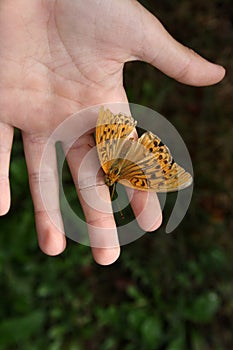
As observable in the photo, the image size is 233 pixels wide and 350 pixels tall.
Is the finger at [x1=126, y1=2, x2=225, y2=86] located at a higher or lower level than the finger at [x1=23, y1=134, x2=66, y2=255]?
higher

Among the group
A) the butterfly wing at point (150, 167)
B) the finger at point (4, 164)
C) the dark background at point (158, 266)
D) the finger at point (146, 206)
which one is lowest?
the dark background at point (158, 266)

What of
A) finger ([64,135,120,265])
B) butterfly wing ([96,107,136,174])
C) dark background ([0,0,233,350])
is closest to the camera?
butterfly wing ([96,107,136,174])

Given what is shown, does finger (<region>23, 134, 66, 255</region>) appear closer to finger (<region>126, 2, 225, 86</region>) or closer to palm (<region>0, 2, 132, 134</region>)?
palm (<region>0, 2, 132, 134</region>)

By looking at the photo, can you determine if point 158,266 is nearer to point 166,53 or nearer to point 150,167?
point 150,167

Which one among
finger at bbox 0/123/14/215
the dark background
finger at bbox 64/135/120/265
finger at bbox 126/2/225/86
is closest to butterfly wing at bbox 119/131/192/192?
finger at bbox 64/135/120/265

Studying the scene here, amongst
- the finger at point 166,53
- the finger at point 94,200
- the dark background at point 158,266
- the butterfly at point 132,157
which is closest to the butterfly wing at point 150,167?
the butterfly at point 132,157

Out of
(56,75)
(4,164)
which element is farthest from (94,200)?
(56,75)

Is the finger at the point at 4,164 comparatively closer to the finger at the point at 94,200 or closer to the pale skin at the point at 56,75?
the pale skin at the point at 56,75

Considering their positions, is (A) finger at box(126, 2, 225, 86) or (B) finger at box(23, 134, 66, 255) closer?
(A) finger at box(126, 2, 225, 86)
